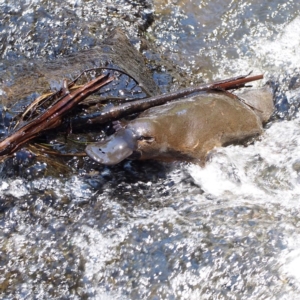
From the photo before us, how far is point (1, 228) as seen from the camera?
295cm

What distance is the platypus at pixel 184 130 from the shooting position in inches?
124

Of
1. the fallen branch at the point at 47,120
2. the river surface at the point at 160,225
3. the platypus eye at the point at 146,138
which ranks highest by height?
the fallen branch at the point at 47,120

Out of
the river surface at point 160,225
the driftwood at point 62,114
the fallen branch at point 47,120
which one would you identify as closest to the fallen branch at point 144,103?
the driftwood at point 62,114

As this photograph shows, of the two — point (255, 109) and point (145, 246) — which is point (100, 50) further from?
point (145, 246)

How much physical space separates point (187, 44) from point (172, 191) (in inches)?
98.6

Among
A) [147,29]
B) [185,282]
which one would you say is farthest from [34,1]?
[185,282]

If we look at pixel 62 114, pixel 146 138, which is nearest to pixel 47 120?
pixel 62 114

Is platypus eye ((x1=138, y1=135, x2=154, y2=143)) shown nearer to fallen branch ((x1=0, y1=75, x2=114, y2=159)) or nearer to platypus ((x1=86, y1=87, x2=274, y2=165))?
platypus ((x1=86, y1=87, x2=274, y2=165))

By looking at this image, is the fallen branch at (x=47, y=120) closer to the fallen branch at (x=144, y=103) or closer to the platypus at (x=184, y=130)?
the fallen branch at (x=144, y=103)

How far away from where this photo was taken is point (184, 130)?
3541mm

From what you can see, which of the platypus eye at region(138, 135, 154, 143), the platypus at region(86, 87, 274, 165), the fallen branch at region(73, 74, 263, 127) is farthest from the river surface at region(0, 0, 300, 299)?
the fallen branch at region(73, 74, 263, 127)

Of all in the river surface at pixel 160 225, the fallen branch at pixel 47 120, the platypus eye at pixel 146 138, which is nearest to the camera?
the river surface at pixel 160 225

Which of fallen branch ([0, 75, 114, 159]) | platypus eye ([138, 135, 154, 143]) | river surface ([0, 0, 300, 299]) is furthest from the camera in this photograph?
platypus eye ([138, 135, 154, 143])

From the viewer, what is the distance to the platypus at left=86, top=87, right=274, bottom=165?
314cm
